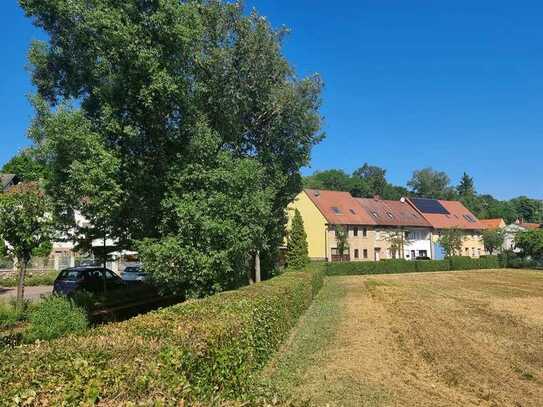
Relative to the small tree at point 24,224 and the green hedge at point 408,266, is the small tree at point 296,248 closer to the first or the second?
the green hedge at point 408,266

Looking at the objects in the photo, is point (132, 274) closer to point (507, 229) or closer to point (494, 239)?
point (494, 239)

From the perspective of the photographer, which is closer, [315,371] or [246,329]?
[246,329]

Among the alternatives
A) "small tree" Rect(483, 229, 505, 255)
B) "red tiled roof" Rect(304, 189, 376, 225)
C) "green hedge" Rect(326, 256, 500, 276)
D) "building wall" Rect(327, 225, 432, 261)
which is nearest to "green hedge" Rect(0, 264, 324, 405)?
"green hedge" Rect(326, 256, 500, 276)

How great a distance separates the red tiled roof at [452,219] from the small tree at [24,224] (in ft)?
185

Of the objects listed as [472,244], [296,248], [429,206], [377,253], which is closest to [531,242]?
Result: [472,244]

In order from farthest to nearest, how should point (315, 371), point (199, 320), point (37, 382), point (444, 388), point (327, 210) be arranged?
point (327, 210), point (315, 371), point (444, 388), point (199, 320), point (37, 382)

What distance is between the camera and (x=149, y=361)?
4281mm

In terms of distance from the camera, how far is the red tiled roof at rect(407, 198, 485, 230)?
64500 mm

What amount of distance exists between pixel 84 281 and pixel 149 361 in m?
16.9

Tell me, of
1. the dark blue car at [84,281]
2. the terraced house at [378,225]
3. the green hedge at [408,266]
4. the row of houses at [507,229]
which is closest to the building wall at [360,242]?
the terraced house at [378,225]

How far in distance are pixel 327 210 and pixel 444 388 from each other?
149 ft

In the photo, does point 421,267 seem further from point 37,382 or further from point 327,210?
point 37,382

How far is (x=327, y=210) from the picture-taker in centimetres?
5353

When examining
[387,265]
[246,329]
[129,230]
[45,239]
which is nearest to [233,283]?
[129,230]
